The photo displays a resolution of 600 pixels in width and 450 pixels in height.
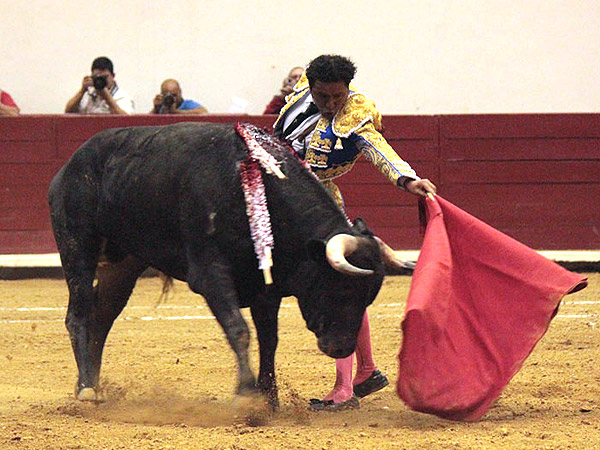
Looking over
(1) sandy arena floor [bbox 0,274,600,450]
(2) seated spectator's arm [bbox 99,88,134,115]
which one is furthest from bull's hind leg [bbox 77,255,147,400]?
(2) seated spectator's arm [bbox 99,88,134,115]

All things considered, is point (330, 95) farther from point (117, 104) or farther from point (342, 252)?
point (117, 104)

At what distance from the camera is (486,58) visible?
29.2 ft

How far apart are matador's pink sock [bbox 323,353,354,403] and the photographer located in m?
4.54

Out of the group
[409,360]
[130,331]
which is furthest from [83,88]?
[409,360]

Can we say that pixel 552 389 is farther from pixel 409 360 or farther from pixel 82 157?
pixel 82 157

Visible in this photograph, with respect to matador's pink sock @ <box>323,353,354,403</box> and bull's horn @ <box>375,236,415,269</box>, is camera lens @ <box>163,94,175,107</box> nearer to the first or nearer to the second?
matador's pink sock @ <box>323,353,354,403</box>

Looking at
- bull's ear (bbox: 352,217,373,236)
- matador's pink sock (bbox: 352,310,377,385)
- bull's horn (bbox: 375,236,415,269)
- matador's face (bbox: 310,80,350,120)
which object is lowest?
matador's pink sock (bbox: 352,310,377,385)

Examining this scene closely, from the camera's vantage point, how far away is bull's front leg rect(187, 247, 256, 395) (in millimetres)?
3371

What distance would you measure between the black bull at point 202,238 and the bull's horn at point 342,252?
0.03 ft

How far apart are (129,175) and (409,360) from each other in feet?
3.71

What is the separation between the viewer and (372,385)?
3945 mm

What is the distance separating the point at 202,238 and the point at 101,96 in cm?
468

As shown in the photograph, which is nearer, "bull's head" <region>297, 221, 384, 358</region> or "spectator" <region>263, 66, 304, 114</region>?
"bull's head" <region>297, 221, 384, 358</region>

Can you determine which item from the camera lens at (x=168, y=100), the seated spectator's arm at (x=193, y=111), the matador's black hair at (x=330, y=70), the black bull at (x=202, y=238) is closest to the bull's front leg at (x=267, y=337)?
the black bull at (x=202, y=238)
